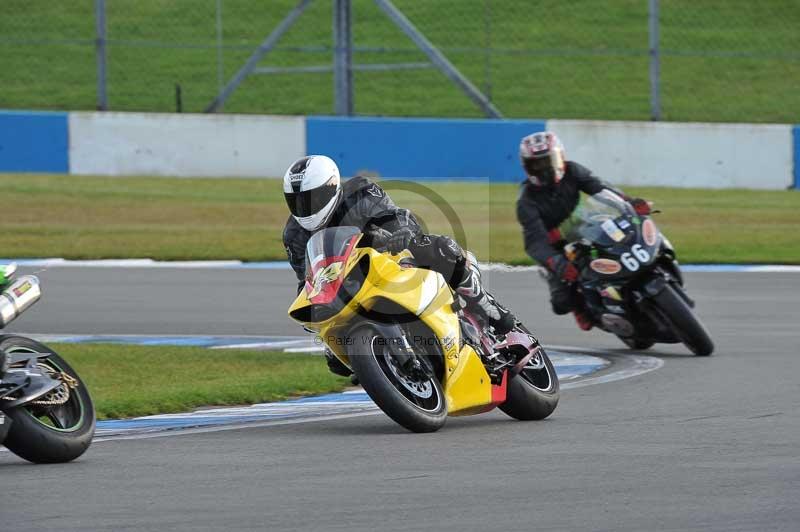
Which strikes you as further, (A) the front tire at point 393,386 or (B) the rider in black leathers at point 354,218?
(B) the rider in black leathers at point 354,218

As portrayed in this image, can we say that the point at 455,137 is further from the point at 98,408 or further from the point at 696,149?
the point at 98,408

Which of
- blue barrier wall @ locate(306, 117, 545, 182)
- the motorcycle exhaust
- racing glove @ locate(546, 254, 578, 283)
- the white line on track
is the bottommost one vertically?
the white line on track

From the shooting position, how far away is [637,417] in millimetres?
7777

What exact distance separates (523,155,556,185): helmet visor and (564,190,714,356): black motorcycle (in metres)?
0.30

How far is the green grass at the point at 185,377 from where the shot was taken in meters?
8.69

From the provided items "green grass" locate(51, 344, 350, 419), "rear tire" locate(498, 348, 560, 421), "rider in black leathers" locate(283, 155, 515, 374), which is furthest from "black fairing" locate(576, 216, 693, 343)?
"rider in black leathers" locate(283, 155, 515, 374)

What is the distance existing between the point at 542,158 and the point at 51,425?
193 inches

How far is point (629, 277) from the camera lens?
10445 millimetres

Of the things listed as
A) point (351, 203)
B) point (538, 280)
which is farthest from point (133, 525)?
point (538, 280)

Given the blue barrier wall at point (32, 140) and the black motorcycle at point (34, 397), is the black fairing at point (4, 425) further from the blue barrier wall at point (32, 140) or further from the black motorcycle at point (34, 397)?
the blue barrier wall at point (32, 140)

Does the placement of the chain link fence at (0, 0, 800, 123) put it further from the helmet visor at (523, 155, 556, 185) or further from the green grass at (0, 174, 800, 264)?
the helmet visor at (523, 155, 556, 185)

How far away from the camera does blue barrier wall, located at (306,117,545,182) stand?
68.3ft

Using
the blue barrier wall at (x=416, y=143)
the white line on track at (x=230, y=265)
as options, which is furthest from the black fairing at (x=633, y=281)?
the blue barrier wall at (x=416, y=143)

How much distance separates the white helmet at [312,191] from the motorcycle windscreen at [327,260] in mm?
162
